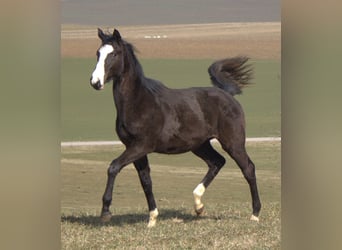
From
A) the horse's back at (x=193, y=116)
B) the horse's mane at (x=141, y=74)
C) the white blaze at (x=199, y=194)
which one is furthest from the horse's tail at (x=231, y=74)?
the white blaze at (x=199, y=194)

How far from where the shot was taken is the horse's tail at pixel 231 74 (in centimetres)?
663

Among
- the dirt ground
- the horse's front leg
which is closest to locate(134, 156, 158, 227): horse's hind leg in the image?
the horse's front leg

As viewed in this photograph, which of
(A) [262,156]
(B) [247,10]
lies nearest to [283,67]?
(B) [247,10]

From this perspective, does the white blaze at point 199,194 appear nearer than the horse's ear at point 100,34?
No

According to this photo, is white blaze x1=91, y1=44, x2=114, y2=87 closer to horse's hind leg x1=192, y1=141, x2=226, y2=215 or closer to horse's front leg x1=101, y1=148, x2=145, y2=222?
horse's front leg x1=101, y1=148, x2=145, y2=222

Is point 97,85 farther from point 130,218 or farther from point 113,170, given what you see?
point 130,218

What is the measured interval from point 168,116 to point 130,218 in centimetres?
109

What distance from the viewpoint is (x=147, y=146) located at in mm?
6059

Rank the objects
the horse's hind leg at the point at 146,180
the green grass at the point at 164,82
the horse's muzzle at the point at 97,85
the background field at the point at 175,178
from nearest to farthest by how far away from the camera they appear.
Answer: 1. the background field at the point at 175,178
2. the green grass at the point at 164,82
3. the horse's muzzle at the point at 97,85
4. the horse's hind leg at the point at 146,180

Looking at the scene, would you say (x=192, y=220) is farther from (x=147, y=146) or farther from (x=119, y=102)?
(x=119, y=102)

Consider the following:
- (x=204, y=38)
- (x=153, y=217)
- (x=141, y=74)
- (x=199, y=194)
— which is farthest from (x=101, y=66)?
(x=199, y=194)

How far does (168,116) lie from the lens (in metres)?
6.18

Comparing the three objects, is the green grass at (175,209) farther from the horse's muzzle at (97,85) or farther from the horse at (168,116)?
the horse's muzzle at (97,85)

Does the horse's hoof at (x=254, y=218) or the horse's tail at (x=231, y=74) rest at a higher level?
the horse's tail at (x=231, y=74)
